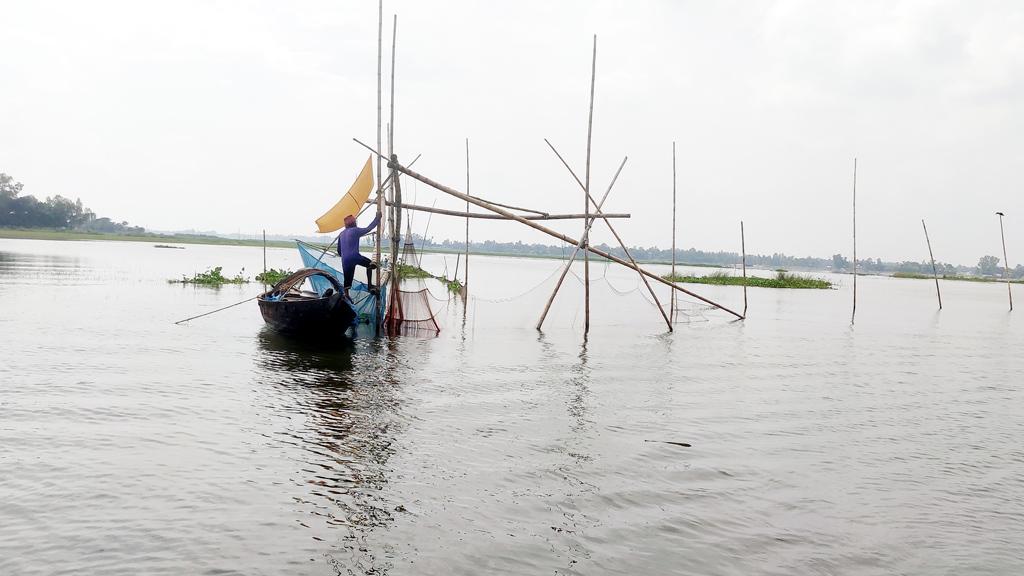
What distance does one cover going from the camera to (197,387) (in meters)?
10.4

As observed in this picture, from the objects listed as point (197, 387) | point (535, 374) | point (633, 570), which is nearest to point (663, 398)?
point (535, 374)

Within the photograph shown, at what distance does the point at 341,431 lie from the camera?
8.29m

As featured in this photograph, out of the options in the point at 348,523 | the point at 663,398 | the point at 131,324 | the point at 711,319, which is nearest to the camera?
the point at 348,523

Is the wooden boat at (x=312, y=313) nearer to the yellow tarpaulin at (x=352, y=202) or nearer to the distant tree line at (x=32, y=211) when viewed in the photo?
the yellow tarpaulin at (x=352, y=202)

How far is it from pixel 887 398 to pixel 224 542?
1123 centimetres

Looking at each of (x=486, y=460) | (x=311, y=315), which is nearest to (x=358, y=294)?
(x=311, y=315)

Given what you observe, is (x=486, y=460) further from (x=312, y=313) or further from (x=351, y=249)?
(x=351, y=249)

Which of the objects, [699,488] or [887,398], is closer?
[699,488]

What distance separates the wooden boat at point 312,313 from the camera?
15.3 metres

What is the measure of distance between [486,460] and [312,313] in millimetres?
9163

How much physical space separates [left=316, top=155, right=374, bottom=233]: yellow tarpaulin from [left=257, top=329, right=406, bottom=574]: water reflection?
4.42m

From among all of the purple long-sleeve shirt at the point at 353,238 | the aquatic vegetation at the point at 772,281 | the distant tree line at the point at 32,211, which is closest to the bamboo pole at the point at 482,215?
the purple long-sleeve shirt at the point at 353,238

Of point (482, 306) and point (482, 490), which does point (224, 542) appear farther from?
point (482, 306)

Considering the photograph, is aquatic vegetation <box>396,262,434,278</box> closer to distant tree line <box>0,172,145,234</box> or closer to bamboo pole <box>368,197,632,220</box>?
bamboo pole <box>368,197,632,220</box>
